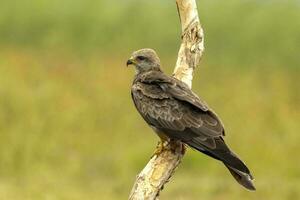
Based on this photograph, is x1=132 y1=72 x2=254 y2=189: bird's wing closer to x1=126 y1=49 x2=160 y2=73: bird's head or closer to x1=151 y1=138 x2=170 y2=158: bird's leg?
x1=151 y1=138 x2=170 y2=158: bird's leg

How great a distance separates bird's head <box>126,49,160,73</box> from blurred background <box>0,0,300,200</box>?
13.8 ft

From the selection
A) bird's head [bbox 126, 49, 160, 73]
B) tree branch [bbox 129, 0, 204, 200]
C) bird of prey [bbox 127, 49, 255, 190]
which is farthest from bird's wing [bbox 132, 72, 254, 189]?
bird's head [bbox 126, 49, 160, 73]

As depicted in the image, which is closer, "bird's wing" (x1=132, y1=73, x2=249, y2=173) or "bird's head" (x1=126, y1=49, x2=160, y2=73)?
"bird's wing" (x1=132, y1=73, x2=249, y2=173)

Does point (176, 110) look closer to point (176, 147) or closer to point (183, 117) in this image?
point (183, 117)

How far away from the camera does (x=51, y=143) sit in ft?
52.4

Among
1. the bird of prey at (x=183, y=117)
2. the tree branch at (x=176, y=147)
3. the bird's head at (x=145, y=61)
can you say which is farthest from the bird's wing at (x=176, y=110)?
the bird's head at (x=145, y=61)

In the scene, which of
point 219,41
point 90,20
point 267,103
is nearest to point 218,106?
point 267,103

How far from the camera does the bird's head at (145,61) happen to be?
29.9 feet

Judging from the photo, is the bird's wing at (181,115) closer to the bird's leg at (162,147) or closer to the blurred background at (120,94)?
the bird's leg at (162,147)

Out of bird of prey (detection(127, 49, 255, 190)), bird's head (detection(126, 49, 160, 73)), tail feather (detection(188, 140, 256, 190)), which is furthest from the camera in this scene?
bird's head (detection(126, 49, 160, 73))

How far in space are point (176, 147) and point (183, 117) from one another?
0.29 m

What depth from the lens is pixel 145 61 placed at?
9.16 m

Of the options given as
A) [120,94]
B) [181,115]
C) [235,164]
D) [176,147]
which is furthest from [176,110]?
[120,94]

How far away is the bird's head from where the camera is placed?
9102 mm
